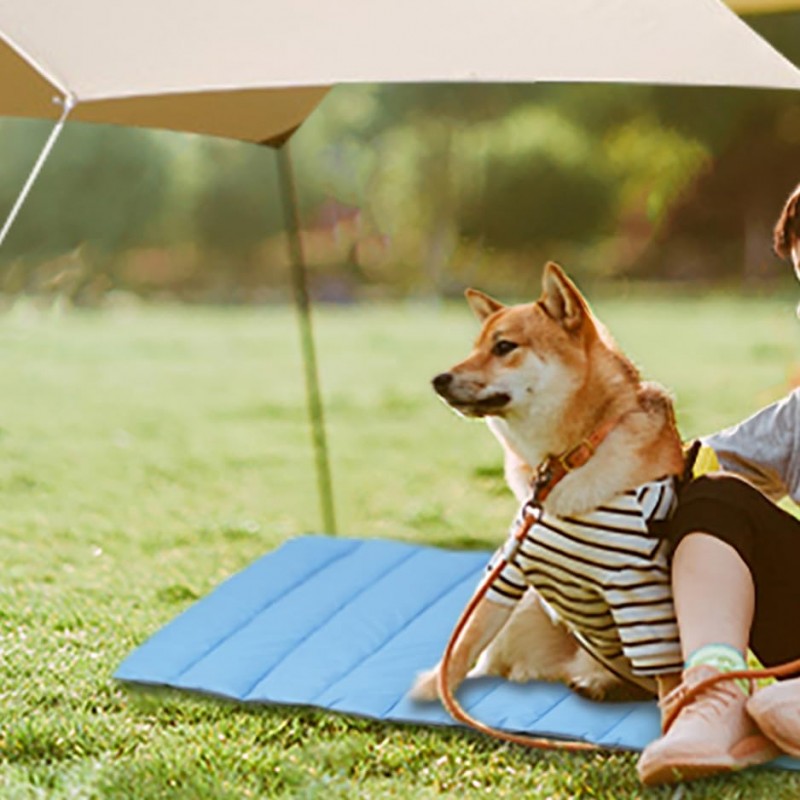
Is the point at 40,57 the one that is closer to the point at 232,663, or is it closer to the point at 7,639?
the point at 232,663

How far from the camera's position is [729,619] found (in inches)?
83.4

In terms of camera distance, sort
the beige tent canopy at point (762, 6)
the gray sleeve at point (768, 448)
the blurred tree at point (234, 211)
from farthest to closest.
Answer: the blurred tree at point (234, 211) < the beige tent canopy at point (762, 6) < the gray sleeve at point (768, 448)

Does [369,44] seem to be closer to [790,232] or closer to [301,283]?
[790,232]

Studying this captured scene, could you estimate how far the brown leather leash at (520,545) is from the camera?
2219 millimetres

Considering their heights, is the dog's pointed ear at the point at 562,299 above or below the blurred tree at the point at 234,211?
above

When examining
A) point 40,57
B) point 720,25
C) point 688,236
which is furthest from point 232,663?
point 688,236

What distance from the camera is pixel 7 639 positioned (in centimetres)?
306

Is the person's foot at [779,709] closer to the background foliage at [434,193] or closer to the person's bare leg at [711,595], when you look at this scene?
the person's bare leg at [711,595]

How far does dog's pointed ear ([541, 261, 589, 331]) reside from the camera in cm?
220

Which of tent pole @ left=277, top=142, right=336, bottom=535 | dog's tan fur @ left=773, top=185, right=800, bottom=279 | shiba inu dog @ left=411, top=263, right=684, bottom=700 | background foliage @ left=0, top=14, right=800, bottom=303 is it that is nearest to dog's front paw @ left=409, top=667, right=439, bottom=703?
shiba inu dog @ left=411, top=263, right=684, bottom=700

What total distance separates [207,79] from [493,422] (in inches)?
27.0

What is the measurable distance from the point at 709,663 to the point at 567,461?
363 millimetres

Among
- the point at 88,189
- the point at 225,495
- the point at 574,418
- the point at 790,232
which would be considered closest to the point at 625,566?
the point at 574,418

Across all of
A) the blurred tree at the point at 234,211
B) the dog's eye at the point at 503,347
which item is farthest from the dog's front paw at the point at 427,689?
the blurred tree at the point at 234,211
